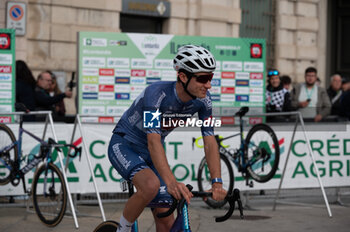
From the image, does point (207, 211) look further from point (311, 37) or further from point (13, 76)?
point (311, 37)

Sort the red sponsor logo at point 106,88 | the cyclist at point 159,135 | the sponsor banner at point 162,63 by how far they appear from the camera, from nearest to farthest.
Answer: the cyclist at point 159,135 → the red sponsor logo at point 106,88 → the sponsor banner at point 162,63

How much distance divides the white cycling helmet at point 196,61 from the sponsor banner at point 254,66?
748cm

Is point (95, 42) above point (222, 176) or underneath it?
above

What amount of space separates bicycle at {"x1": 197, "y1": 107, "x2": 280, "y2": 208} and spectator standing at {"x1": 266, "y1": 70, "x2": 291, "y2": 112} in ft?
6.43

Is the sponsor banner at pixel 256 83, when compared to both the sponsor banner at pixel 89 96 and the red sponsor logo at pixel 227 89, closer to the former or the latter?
the red sponsor logo at pixel 227 89

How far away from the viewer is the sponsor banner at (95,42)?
11134mm

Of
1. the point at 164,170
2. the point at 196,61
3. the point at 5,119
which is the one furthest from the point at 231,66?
the point at 164,170

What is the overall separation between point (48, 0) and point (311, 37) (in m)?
9.56

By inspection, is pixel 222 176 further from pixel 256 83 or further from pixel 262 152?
pixel 256 83

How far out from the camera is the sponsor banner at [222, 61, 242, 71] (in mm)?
12070

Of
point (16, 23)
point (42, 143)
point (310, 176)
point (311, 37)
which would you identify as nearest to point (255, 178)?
point (310, 176)

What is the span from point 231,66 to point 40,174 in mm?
4507

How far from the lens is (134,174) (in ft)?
16.2

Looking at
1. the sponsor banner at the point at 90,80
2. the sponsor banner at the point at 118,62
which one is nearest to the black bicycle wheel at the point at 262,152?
the sponsor banner at the point at 118,62
